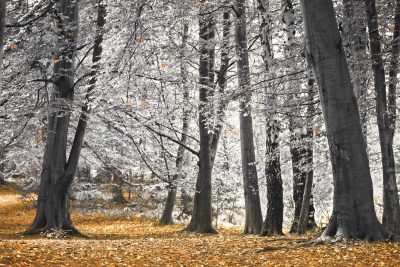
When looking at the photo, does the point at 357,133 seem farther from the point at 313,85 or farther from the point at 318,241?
the point at 313,85

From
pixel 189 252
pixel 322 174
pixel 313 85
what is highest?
pixel 313 85

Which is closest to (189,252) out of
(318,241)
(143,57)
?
(318,241)

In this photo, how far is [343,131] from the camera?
6.96 meters

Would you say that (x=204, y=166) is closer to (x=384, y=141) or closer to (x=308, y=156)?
(x=308, y=156)

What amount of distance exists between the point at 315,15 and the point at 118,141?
1093 centimetres

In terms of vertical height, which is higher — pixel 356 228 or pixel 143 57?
pixel 143 57

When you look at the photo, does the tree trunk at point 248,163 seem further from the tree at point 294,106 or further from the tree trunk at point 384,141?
the tree trunk at point 384,141

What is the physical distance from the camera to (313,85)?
1025 cm

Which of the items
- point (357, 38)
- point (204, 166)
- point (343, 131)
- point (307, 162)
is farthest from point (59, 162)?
point (343, 131)

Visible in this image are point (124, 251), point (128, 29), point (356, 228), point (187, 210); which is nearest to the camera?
point (356, 228)

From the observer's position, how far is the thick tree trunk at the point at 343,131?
22.8 feet

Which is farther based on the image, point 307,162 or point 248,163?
point 248,163

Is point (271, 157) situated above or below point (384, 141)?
above

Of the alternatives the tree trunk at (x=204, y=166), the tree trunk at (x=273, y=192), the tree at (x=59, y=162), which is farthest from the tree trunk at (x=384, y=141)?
the tree at (x=59, y=162)
